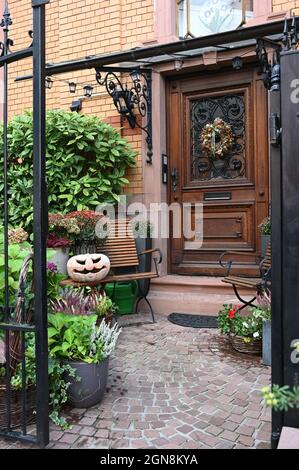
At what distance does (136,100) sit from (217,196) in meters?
1.61

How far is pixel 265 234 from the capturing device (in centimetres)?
425

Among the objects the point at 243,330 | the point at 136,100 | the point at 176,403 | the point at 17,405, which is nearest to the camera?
the point at 17,405

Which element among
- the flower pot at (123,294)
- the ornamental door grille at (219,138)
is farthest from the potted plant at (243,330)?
the ornamental door grille at (219,138)

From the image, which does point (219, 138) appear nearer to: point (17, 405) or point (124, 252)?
point (124, 252)

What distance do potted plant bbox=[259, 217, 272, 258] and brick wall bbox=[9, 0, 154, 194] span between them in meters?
1.67

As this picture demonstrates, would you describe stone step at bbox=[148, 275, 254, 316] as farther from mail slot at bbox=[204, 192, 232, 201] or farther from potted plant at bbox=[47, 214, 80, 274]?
potted plant at bbox=[47, 214, 80, 274]

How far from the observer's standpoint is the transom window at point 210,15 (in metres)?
4.77

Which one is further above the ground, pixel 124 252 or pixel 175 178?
pixel 175 178

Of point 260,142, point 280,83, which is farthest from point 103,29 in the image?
point 280,83

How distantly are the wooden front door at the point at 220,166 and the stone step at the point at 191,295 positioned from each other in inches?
14.4

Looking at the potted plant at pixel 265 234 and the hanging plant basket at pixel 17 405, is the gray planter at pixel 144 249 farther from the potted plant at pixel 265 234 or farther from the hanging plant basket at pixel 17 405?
the hanging plant basket at pixel 17 405

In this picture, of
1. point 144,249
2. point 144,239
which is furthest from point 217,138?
point 144,249

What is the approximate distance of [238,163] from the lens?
4.86 meters
